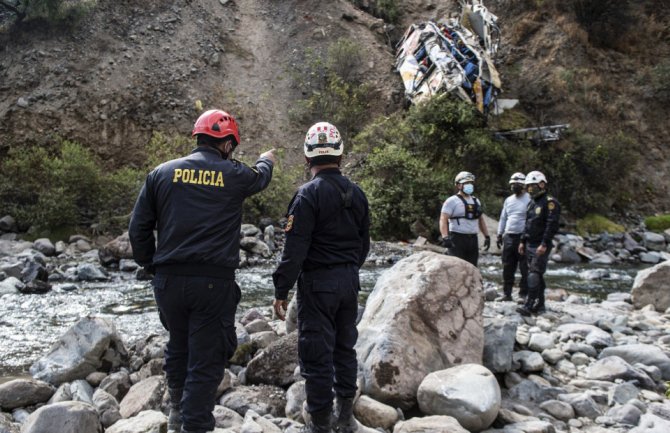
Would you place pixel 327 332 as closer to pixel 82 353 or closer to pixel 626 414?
pixel 626 414

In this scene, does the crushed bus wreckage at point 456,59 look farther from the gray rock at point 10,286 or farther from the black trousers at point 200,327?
the black trousers at point 200,327

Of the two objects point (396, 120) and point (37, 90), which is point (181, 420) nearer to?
point (396, 120)

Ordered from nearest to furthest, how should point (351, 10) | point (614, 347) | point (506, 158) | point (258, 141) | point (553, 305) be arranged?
point (614, 347)
point (553, 305)
point (506, 158)
point (258, 141)
point (351, 10)

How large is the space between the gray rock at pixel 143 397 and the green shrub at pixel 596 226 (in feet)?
62.6

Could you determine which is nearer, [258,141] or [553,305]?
[553,305]

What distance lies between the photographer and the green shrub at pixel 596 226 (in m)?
20.4

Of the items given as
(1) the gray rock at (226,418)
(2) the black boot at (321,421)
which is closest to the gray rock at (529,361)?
(2) the black boot at (321,421)

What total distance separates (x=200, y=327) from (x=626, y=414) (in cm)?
340

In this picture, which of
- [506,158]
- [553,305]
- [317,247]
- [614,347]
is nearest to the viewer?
[317,247]

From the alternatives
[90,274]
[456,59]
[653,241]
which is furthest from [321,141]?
[456,59]

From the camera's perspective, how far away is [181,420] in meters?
3.40

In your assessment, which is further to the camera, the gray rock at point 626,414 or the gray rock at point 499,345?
the gray rock at point 499,345

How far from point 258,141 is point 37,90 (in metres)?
9.12

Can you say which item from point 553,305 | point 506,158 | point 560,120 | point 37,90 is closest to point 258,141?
point 37,90
